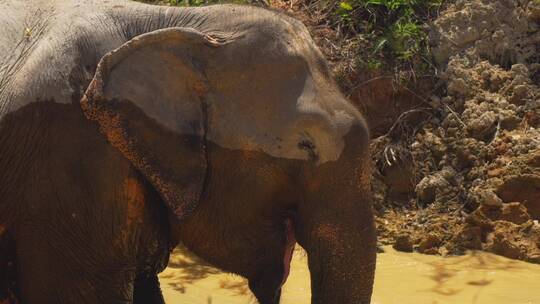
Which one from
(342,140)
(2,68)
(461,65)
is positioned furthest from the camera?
(461,65)

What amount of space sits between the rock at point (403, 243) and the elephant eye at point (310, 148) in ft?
12.6

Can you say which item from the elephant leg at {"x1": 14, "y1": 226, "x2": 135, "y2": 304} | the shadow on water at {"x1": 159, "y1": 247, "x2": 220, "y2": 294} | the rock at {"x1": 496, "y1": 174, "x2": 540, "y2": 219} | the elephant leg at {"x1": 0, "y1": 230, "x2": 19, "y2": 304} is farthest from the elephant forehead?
the rock at {"x1": 496, "y1": 174, "x2": 540, "y2": 219}

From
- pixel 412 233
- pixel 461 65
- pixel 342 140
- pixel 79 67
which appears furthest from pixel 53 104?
pixel 461 65

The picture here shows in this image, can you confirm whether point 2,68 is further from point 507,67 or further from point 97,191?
point 507,67

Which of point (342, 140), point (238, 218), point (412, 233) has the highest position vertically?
point (342, 140)

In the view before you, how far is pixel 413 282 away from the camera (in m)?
7.36

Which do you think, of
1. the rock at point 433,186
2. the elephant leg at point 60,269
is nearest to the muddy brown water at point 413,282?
the rock at point 433,186

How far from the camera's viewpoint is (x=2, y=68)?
4.54 m

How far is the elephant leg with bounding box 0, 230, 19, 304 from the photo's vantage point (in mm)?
4539

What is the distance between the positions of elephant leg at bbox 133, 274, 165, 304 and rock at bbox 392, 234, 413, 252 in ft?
9.90

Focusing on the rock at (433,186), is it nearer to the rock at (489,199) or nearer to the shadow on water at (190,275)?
the rock at (489,199)

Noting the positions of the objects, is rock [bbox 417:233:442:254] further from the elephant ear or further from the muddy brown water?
the elephant ear

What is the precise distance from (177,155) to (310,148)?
0.54m

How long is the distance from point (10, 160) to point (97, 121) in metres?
0.44
